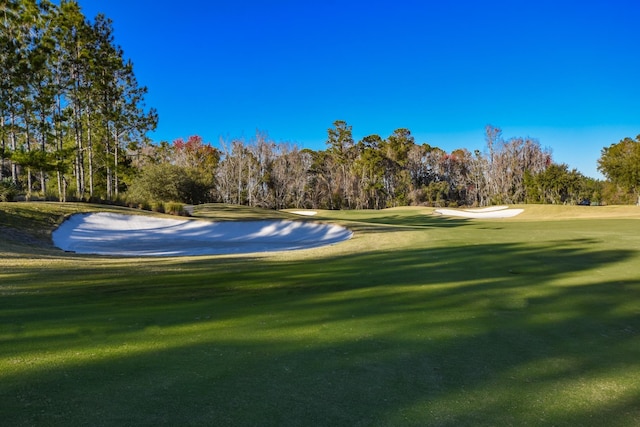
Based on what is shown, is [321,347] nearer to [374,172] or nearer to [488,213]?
[488,213]

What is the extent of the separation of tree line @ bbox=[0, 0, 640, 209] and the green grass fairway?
20.0 m

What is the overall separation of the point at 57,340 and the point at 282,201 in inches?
2232

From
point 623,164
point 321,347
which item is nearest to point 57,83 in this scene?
point 321,347

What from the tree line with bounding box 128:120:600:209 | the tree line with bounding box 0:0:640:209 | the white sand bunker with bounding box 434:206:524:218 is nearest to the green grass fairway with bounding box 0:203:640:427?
the tree line with bounding box 0:0:640:209

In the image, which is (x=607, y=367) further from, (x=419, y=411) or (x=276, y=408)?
(x=276, y=408)

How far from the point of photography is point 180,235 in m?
19.0

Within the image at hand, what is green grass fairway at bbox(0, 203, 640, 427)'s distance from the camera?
8.57ft

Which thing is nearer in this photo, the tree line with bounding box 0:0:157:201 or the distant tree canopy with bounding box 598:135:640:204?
the tree line with bounding box 0:0:157:201

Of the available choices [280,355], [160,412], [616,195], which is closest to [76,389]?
[160,412]

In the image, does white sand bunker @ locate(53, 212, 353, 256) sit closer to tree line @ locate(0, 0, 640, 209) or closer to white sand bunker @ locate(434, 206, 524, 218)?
tree line @ locate(0, 0, 640, 209)

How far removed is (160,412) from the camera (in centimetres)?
249

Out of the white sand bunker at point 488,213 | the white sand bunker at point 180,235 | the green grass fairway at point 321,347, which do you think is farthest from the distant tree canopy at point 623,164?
the green grass fairway at point 321,347

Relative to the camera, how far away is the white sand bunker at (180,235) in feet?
50.1

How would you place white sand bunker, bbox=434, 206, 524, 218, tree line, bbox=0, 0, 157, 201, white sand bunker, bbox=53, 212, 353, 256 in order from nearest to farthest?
white sand bunker, bbox=53, 212, 353, 256 < tree line, bbox=0, 0, 157, 201 < white sand bunker, bbox=434, 206, 524, 218
